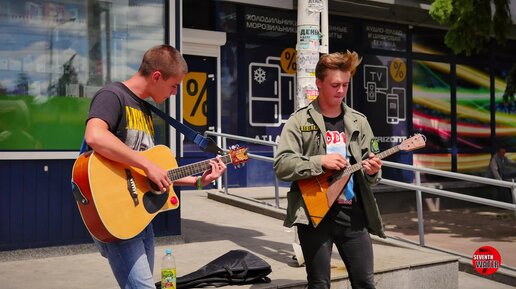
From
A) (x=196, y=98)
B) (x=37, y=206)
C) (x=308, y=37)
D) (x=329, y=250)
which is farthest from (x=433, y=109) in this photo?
(x=329, y=250)

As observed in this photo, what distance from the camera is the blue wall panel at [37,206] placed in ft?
19.5

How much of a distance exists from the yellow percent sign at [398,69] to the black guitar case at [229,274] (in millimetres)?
11120

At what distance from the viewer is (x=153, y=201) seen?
10.3 feet

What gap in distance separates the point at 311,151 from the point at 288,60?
385 inches

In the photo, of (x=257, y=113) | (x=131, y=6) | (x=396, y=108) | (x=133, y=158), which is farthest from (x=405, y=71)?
(x=133, y=158)

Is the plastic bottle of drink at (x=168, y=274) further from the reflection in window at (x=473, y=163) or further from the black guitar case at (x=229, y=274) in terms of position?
the reflection in window at (x=473, y=163)

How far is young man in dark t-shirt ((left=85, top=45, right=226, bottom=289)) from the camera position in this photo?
2.91 metres

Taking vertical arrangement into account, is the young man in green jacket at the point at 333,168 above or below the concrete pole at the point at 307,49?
below

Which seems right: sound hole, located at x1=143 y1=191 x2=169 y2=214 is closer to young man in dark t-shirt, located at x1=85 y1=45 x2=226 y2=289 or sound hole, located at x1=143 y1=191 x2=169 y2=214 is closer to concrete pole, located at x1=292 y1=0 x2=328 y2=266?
young man in dark t-shirt, located at x1=85 y1=45 x2=226 y2=289

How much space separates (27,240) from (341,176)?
3.63 m

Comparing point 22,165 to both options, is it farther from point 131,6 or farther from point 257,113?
point 257,113

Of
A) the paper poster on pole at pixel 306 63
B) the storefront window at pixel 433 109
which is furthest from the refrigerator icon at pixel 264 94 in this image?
the paper poster on pole at pixel 306 63

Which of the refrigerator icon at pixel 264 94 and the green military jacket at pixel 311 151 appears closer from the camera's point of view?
the green military jacket at pixel 311 151

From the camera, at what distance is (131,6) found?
6.68 metres
